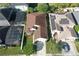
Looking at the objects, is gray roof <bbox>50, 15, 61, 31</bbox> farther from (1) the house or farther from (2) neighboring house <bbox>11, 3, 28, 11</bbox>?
(2) neighboring house <bbox>11, 3, 28, 11</bbox>

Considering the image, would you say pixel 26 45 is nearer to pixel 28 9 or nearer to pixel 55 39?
pixel 55 39

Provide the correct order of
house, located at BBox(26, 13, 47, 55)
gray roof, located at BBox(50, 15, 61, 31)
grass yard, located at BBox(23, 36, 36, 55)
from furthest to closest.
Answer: gray roof, located at BBox(50, 15, 61, 31), house, located at BBox(26, 13, 47, 55), grass yard, located at BBox(23, 36, 36, 55)

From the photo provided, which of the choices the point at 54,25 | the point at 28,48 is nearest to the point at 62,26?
the point at 54,25

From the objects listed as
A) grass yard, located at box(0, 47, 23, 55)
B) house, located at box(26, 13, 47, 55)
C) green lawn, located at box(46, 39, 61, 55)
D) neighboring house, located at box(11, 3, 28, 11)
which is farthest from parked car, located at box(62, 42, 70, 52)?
neighboring house, located at box(11, 3, 28, 11)

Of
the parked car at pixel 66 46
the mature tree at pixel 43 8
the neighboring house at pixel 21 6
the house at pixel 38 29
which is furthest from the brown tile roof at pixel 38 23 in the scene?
the parked car at pixel 66 46

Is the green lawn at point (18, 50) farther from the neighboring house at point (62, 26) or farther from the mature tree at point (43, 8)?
the mature tree at point (43, 8)

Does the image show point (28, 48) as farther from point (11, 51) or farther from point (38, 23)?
point (38, 23)
